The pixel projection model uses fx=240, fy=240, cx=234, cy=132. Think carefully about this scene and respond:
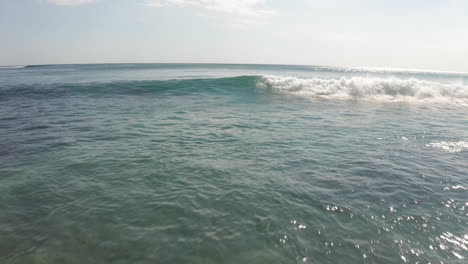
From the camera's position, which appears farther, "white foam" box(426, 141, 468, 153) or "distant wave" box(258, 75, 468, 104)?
"distant wave" box(258, 75, 468, 104)

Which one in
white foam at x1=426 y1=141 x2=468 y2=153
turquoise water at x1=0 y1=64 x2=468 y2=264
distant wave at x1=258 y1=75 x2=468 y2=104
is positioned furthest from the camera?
distant wave at x1=258 y1=75 x2=468 y2=104

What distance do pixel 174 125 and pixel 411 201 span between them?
9379 mm

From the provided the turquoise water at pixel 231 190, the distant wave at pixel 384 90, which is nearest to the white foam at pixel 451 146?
the turquoise water at pixel 231 190

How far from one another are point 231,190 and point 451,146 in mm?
8722

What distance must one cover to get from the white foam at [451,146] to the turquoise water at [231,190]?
0.39 feet

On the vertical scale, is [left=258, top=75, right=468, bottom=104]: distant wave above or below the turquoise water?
above

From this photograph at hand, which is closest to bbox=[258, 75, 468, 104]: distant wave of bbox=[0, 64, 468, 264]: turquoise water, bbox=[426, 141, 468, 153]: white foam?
bbox=[0, 64, 468, 264]: turquoise water

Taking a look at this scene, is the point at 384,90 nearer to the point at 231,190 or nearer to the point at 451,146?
the point at 451,146

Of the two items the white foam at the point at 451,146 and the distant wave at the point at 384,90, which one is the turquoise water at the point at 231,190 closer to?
the white foam at the point at 451,146

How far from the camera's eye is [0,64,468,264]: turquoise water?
12.8 feet

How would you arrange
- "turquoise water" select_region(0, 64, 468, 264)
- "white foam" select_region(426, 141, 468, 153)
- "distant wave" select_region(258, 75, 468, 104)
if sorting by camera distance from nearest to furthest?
"turquoise water" select_region(0, 64, 468, 264)
"white foam" select_region(426, 141, 468, 153)
"distant wave" select_region(258, 75, 468, 104)

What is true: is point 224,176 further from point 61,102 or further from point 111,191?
point 61,102

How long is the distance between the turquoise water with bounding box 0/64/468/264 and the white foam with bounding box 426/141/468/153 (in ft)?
0.39

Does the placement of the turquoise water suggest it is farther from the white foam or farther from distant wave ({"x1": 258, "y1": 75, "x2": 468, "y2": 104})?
distant wave ({"x1": 258, "y1": 75, "x2": 468, "y2": 104})
